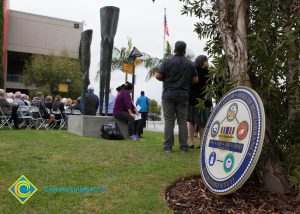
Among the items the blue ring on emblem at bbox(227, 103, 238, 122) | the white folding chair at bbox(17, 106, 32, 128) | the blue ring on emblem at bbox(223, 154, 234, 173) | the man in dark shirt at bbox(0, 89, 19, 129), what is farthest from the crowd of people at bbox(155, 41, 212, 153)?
the white folding chair at bbox(17, 106, 32, 128)

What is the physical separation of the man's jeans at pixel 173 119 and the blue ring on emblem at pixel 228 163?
8.78ft

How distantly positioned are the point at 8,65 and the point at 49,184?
52.4 meters

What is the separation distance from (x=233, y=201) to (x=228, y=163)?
0.39 m

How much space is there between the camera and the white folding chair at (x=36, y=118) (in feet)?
42.0

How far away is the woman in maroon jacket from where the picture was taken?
9180mm

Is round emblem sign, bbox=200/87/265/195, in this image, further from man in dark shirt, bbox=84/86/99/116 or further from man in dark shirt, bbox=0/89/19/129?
man in dark shirt, bbox=0/89/19/129

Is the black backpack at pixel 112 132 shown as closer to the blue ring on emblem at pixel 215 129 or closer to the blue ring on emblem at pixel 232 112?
the blue ring on emblem at pixel 215 129

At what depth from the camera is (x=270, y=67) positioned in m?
3.37

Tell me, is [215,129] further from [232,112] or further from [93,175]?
[93,175]

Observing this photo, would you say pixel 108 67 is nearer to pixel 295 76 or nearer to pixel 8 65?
pixel 295 76

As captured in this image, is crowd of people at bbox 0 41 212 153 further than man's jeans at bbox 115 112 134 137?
No

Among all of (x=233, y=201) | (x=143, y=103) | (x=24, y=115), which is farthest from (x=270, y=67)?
(x=24, y=115)

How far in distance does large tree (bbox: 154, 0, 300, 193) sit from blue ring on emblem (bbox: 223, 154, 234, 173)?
457mm

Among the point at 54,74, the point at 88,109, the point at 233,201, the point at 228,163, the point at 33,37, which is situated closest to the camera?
the point at 228,163
